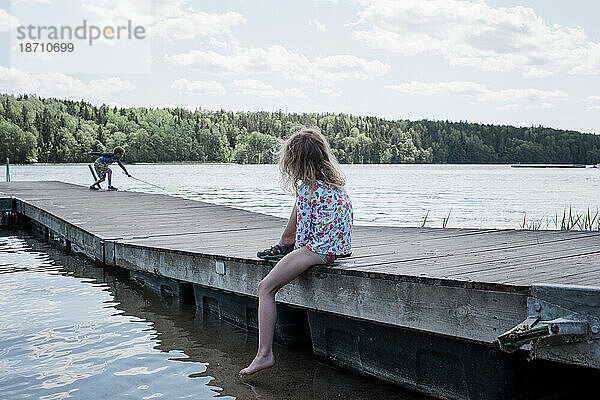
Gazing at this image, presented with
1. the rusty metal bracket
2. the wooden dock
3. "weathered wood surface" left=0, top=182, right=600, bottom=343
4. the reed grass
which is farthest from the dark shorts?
the rusty metal bracket

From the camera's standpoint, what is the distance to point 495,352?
3.60 meters

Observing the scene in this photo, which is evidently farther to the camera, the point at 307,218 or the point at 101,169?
the point at 101,169

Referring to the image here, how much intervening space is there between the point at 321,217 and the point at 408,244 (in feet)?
5.17

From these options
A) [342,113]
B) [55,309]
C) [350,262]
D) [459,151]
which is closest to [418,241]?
[350,262]

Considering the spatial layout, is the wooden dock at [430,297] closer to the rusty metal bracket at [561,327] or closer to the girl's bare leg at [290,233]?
the rusty metal bracket at [561,327]

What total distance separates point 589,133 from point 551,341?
115826 mm

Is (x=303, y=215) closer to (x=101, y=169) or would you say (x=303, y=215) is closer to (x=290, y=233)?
(x=290, y=233)

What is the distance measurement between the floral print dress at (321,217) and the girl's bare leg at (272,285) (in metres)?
0.08

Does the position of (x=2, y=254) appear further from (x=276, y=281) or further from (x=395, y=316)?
(x=395, y=316)

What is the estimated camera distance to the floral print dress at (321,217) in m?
4.39

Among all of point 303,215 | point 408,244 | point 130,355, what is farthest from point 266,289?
point 408,244

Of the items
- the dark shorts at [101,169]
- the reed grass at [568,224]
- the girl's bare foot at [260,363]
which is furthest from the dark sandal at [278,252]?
the dark shorts at [101,169]

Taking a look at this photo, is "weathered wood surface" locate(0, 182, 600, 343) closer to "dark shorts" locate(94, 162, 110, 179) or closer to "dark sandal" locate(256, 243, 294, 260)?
"dark sandal" locate(256, 243, 294, 260)

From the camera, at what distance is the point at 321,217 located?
4395 mm
